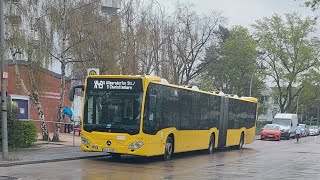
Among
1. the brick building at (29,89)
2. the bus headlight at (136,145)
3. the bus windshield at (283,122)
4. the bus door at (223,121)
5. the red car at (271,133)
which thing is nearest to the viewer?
the bus headlight at (136,145)

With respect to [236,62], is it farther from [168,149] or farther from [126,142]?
[126,142]

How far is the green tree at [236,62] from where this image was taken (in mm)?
65125

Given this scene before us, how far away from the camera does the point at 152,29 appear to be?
109ft

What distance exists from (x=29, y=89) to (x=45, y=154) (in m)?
6.67

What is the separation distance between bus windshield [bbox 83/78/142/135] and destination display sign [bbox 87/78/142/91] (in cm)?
11

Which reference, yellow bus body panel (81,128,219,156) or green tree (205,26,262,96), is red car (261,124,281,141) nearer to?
green tree (205,26,262,96)

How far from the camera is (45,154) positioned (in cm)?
1947

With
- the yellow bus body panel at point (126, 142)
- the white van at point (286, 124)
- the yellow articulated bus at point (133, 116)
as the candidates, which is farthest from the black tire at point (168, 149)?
the white van at point (286, 124)

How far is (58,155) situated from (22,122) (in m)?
2.56

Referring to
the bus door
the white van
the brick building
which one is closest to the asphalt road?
the brick building

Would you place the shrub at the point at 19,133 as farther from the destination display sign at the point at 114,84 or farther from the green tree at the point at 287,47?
the green tree at the point at 287,47

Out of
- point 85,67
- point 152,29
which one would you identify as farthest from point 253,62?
point 85,67

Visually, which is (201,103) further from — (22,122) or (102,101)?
(22,122)

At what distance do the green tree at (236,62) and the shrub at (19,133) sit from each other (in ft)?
146
